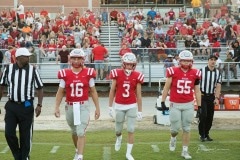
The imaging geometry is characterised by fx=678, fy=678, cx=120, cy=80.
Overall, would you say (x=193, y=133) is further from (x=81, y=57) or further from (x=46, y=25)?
(x=46, y=25)

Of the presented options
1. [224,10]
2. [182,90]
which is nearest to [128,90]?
[182,90]

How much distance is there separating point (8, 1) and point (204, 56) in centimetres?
1593

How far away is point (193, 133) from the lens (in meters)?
15.9

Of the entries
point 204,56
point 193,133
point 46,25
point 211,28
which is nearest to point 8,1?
point 46,25

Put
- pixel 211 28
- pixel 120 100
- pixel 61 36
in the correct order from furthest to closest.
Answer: pixel 211 28 → pixel 61 36 → pixel 120 100

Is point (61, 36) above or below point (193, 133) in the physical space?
above

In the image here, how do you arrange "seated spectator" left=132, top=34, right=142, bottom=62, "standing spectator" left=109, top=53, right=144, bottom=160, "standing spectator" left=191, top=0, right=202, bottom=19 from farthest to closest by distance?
"standing spectator" left=191, top=0, right=202, bottom=19 → "seated spectator" left=132, top=34, right=142, bottom=62 → "standing spectator" left=109, top=53, right=144, bottom=160

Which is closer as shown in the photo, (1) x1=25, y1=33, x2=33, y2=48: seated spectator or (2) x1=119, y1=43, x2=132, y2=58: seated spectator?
(2) x1=119, y1=43, x2=132, y2=58: seated spectator

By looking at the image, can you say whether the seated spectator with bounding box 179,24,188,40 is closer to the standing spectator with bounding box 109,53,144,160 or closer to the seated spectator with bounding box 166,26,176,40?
the seated spectator with bounding box 166,26,176,40

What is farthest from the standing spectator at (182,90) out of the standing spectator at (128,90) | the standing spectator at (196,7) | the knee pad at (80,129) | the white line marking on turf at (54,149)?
the standing spectator at (196,7)

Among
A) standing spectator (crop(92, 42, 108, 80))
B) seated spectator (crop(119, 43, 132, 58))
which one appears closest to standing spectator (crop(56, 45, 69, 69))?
standing spectator (crop(92, 42, 108, 80))

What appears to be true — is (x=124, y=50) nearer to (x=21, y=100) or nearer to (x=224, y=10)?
(x=224, y=10)

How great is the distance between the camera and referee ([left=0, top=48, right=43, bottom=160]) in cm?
1034

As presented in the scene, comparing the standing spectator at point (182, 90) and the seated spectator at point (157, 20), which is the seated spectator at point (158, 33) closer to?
the seated spectator at point (157, 20)
